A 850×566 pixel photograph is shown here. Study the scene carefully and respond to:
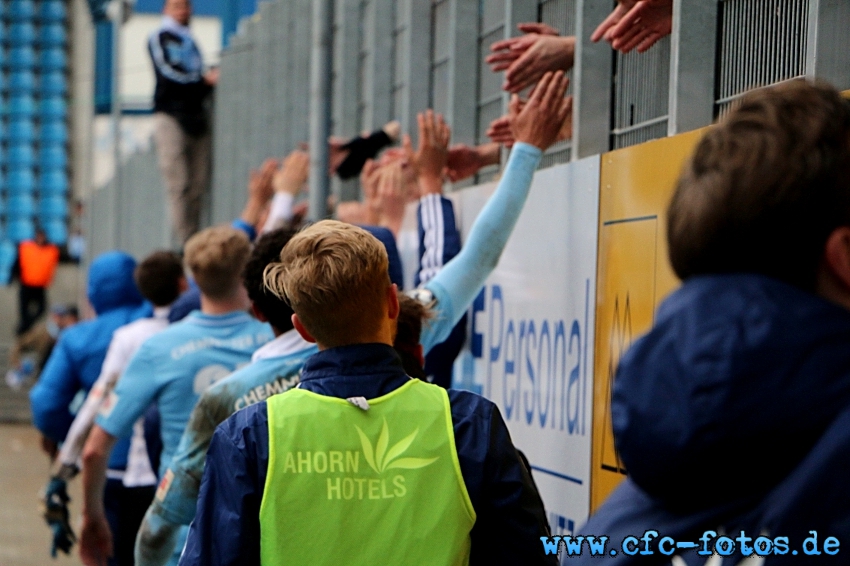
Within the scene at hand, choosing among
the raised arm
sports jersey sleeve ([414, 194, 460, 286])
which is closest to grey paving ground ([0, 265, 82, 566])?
sports jersey sleeve ([414, 194, 460, 286])

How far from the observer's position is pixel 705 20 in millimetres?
3486

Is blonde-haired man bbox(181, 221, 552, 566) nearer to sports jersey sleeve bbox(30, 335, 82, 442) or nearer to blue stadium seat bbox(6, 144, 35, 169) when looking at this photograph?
sports jersey sleeve bbox(30, 335, 82, 442)

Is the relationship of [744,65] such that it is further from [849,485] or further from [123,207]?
[123,207]

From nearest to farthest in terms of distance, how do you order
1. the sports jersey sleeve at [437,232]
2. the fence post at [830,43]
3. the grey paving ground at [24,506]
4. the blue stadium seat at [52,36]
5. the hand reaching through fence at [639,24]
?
the fence post at [830,43], the hand reaching through fence at [639,24], the sports jersey sleeve at [437,232], the grey paving ground at [24,506], the blue stadium seat at [52,36]

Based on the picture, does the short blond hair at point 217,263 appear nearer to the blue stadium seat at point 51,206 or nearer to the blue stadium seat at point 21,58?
the blue stadium seat at point 51,206

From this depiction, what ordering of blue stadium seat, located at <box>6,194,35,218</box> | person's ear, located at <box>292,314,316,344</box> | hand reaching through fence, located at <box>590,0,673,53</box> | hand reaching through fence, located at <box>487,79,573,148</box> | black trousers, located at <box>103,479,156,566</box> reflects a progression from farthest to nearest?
1. blue stadium seat, located at <box>6,194,35,218</box>
2. black trousers, located at <box>103,479,156,566</box>
3. hand reaching through fence, located at <box>487,79,573,148</box>
4. hand reaching through fence, located at <box>590,0,673,53</box>
5. person's ear, located at <box>292,314,316,344</box>

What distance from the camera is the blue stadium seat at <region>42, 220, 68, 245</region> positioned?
40.8 metres

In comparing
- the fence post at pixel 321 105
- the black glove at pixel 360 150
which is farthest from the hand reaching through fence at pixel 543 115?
the black glove at pixel 360 150

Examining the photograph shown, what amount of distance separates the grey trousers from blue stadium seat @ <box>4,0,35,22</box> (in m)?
31.6

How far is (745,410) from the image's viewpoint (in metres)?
1.27

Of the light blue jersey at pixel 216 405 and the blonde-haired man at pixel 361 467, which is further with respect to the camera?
the light blue jersey at pixel 216 405

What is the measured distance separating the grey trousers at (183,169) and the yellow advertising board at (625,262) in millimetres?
8361

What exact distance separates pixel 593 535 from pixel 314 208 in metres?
4.79

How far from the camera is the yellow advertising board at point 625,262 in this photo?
3.33 meters
